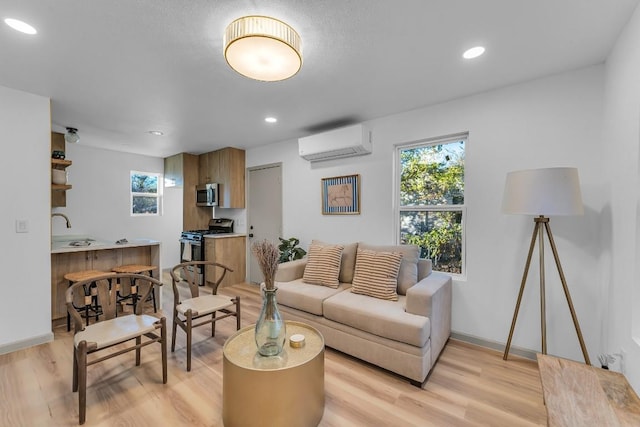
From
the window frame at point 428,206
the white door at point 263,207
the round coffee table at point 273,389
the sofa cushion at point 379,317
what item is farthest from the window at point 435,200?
the white door at point 263,207

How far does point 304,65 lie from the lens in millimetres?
2111

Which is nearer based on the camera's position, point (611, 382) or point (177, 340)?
point (611, 382)

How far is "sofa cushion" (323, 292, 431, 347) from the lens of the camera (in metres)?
1.98

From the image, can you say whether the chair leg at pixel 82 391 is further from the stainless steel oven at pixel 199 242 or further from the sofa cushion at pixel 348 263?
the stainless steel oven at pixel 199 242

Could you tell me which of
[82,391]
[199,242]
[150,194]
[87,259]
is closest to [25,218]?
[87,259]

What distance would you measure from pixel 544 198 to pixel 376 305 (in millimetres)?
1509

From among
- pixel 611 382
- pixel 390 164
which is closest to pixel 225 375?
pixel 611 382

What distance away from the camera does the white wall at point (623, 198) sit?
1508 mm

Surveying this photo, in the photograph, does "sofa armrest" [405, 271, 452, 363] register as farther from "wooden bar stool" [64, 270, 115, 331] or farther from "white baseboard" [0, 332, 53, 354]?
"white baseboard" [0, 332, 53, 354]

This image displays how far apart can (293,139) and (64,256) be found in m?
3.25

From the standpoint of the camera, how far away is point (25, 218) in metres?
2.57

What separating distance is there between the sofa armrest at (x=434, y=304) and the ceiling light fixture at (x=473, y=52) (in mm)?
1809

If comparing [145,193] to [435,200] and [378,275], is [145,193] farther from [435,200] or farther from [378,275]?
[435,200]

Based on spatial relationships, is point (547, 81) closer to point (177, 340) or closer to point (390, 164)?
point (390, 164)
